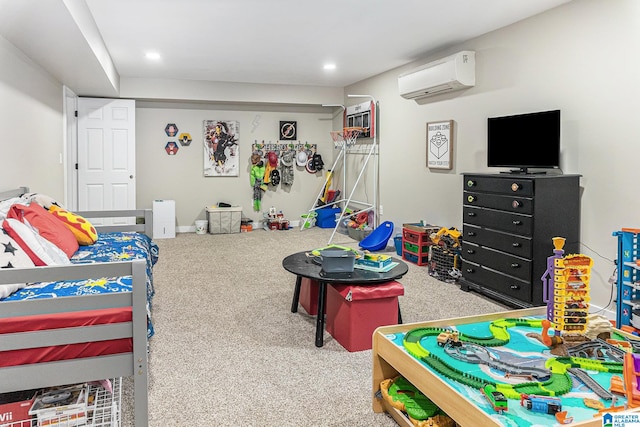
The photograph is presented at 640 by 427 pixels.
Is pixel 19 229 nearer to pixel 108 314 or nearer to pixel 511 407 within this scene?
pixel 108 314

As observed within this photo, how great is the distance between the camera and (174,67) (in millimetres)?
6230

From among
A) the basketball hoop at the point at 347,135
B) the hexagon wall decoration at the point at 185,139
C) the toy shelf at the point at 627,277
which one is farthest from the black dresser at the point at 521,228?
the hexagon wall decoration at the point at 185,139

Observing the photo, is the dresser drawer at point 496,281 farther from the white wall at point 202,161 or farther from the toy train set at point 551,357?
the white wall at point 202,161

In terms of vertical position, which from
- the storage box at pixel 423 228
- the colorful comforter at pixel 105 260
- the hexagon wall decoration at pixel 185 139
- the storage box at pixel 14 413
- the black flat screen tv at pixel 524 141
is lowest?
the storage box at pixel 14 413

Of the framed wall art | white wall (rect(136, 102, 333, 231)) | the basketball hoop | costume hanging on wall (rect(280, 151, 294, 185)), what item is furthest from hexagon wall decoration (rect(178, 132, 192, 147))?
the framed wall art

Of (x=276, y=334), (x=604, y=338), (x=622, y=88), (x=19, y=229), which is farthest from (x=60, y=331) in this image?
(x=622, y=88)

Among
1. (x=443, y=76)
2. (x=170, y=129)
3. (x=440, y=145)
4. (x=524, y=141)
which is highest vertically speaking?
(x=443, y=76)

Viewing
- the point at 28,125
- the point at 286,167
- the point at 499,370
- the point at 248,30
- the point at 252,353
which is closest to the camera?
the point at 499,370

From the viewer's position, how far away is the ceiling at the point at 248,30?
3.60 metres

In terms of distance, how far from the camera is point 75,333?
190 centimetres

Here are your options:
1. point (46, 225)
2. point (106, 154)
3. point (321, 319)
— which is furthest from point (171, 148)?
point (321, 319)

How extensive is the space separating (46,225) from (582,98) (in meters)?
3.87

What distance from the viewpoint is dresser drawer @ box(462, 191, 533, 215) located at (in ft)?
11.8

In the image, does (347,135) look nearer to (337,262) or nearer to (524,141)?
(524,141)
